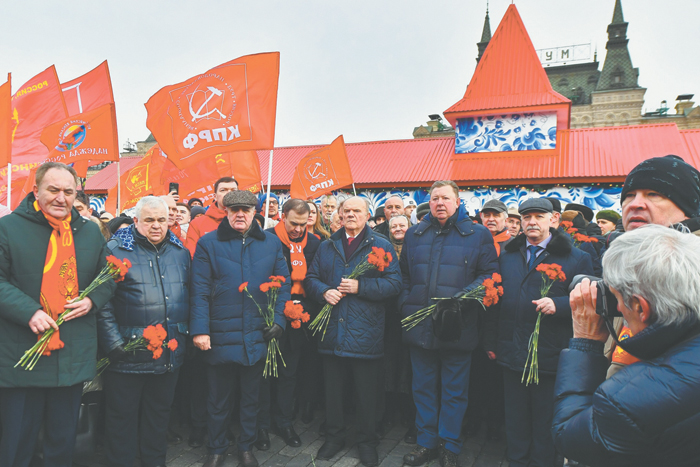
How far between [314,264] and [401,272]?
2.71 ft

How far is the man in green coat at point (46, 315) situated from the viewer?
8.77 feet

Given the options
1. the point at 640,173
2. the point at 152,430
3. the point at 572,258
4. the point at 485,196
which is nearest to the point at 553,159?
the point at 485,196

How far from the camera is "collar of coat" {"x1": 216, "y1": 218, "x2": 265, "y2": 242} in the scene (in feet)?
11.8

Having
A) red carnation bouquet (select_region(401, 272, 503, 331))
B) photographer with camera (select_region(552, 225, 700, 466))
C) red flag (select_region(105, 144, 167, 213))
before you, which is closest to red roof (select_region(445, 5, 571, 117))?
red flag (select_region(105, 144, 167, 213))

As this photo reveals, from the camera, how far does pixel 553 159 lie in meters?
14.4

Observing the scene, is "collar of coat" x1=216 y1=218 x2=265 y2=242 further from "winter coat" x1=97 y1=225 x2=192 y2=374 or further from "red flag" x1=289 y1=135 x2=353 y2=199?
"red flag" x1=289 y1=135 x2=353 y2=199

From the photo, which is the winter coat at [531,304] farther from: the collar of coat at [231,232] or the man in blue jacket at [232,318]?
the collar of coat at [231,232]

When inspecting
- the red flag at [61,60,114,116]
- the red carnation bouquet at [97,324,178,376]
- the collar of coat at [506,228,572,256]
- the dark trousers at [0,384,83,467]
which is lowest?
the dark trousers at [0,384,83,467]

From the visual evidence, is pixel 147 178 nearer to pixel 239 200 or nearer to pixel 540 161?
pixel 239 200

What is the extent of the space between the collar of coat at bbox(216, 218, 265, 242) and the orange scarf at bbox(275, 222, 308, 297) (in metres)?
0.56

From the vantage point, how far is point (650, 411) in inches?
47.4

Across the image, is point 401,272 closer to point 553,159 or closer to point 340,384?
point 340,384

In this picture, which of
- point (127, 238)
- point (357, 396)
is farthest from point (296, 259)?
point (127, 238)

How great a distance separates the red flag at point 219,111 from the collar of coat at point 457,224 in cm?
203
